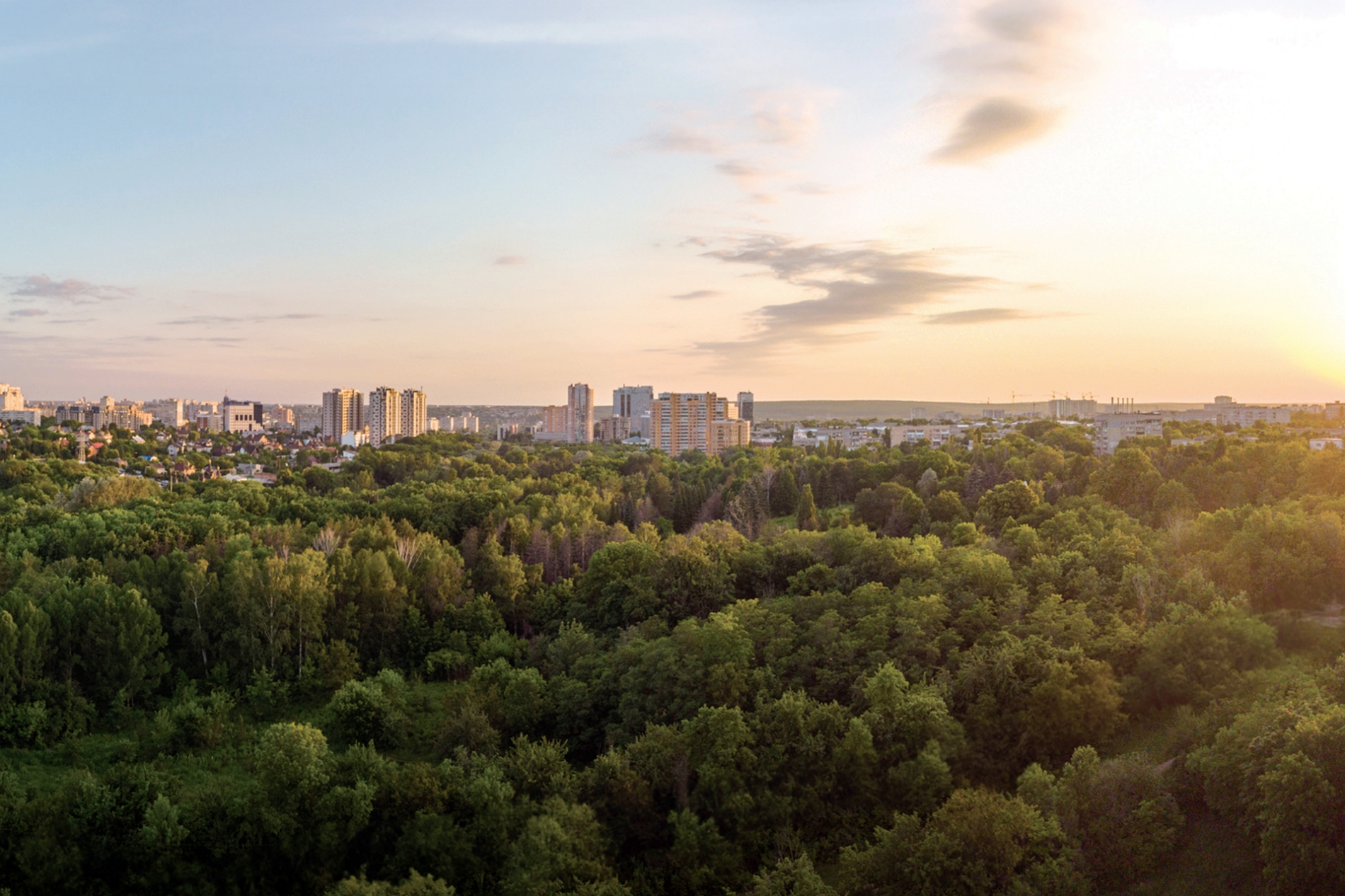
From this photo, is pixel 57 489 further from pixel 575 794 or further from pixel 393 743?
pixel 575 794

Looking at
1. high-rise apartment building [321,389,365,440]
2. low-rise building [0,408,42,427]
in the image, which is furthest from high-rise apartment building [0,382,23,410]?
high-rise apartment building [321,389,365,440]

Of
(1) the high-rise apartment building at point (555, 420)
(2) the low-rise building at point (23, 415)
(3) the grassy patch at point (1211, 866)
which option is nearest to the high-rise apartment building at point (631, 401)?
(1) the high-rise apartment building at point (555, 420)

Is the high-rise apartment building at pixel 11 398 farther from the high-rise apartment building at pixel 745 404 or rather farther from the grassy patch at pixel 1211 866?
the grassy patch at pixel 1211 866

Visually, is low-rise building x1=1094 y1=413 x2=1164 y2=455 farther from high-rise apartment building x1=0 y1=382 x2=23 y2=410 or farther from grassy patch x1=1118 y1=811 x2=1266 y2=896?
high-rise apartment building x1=0 y1=382 x2=23 y2=410

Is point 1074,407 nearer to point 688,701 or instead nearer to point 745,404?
point 745,404

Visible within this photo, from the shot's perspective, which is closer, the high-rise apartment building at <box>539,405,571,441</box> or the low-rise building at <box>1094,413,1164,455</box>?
the low-rise building at <box>1094,413,1164,455</box>

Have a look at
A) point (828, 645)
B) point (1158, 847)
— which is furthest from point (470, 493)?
point (1158, 847)

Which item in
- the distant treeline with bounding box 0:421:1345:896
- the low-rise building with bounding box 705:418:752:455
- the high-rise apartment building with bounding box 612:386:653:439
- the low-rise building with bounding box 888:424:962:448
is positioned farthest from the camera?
the high-rise apartment building with bounding box 612:386:653:439
